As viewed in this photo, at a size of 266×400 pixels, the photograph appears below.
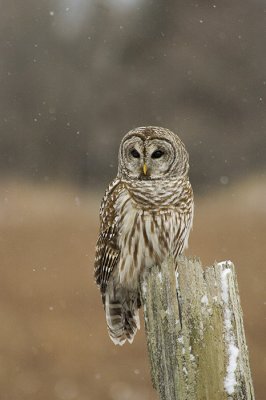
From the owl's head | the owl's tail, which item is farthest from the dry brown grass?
the owl's head

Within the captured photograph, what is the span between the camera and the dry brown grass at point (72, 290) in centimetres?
770

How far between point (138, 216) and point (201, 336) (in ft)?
5.50

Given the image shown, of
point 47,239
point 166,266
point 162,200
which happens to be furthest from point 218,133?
point 166,266

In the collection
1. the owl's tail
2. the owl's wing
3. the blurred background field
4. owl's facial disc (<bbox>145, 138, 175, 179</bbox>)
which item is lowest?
the owl's tail

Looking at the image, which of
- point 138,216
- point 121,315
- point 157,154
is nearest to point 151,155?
point 157,154

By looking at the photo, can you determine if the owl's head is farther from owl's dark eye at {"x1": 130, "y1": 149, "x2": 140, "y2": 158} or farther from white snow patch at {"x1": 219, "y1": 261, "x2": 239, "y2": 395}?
white snow patch at {"x1": 219, "y1": 261, "x2": 239, "y2": 395}

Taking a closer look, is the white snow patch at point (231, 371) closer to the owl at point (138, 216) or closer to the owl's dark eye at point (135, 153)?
the owl at point (138, 216)

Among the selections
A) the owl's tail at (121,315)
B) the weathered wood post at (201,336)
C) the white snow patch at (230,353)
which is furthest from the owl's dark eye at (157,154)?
the white snow patch at (230,353)

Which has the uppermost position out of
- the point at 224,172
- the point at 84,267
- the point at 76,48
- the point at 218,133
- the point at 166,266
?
the point at 76,48

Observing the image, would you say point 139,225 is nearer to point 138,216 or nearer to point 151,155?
point 138,216

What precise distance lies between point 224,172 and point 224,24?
2335 millimetres

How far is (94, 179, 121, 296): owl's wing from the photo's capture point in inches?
148

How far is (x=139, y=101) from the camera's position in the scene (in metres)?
10.7

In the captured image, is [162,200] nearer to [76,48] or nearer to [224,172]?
[224,172]
